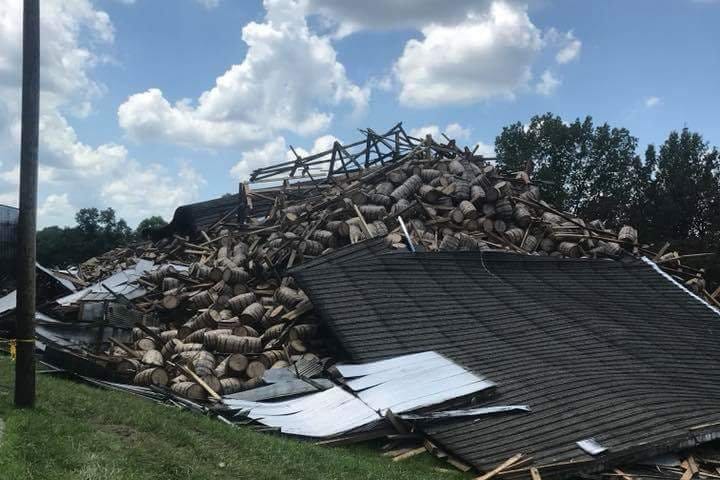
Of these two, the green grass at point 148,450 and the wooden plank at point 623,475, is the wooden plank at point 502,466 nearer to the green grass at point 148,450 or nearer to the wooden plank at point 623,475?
the green grass at point 148,450

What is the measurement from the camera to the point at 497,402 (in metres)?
8.84

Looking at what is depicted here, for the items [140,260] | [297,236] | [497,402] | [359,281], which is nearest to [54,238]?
[140,260]

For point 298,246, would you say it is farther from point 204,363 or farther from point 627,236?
point 627,236

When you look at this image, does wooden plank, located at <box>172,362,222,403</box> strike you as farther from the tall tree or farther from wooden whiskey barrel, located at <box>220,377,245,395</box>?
the tall tree

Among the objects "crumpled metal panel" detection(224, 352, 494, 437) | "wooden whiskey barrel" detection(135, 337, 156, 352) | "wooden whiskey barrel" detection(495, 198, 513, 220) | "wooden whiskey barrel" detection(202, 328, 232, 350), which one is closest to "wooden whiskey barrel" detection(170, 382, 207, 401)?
"crumpled metal panel" detection(224, 352, 494, 437)

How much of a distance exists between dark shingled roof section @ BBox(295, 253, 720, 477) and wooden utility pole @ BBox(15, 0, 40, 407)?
183 inches

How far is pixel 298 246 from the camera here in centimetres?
1444

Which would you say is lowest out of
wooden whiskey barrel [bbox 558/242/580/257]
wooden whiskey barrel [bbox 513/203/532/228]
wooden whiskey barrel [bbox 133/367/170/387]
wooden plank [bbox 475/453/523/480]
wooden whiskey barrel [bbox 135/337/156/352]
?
wooden plank [bbox 475/453/523/480]

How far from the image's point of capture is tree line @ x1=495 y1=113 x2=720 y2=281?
36625 mm

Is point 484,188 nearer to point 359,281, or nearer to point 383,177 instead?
point 383,177

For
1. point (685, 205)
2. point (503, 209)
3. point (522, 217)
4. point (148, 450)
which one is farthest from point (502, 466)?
point (685, 205)

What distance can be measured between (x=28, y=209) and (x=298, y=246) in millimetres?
7572

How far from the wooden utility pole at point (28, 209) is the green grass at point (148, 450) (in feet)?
1.39

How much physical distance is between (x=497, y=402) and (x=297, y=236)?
725 cm
